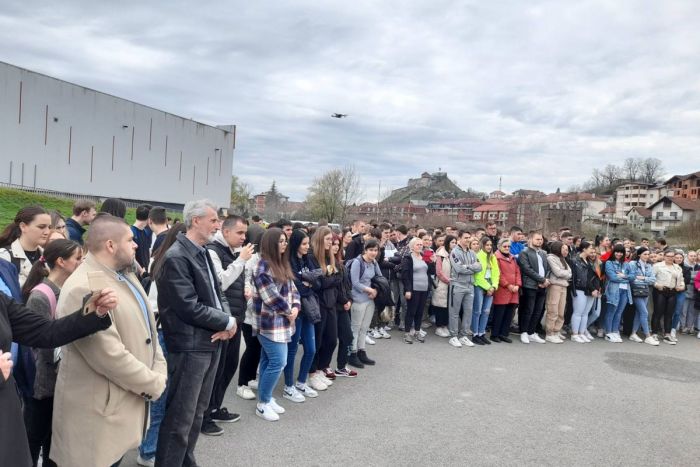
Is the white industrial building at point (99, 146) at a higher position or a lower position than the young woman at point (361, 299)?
higher

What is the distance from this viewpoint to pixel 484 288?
26.3 feet

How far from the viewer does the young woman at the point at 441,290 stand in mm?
8352

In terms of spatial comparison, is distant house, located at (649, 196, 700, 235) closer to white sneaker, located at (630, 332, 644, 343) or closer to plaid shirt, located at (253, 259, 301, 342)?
white sneaker, located at (630, 332, 644, 343)

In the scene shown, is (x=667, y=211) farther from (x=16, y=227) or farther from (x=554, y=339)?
(x=16, y=227)

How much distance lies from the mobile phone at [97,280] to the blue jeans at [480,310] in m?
6.59

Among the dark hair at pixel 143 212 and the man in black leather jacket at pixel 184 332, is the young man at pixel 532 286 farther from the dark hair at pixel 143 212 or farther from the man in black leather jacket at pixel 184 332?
the man in black leather jacket at pixel 184 332

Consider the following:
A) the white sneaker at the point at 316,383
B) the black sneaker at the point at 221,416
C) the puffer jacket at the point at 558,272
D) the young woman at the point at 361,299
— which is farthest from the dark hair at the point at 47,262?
the puffer jacket at the point at 558,272

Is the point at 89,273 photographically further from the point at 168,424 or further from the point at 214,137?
the point at 214,137

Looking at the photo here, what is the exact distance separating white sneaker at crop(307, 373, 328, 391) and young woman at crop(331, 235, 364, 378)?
21.0 inches

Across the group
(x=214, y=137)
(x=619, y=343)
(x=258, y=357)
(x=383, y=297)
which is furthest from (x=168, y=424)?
(x=214, y=137)

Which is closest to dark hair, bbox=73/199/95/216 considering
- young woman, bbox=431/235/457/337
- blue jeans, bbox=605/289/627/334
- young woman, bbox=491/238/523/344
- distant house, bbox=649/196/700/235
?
young woman, bbox=431/235/457/337

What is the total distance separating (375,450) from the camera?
4051 millimetres

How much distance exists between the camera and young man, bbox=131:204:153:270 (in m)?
6.87

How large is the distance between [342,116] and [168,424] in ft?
76.6
